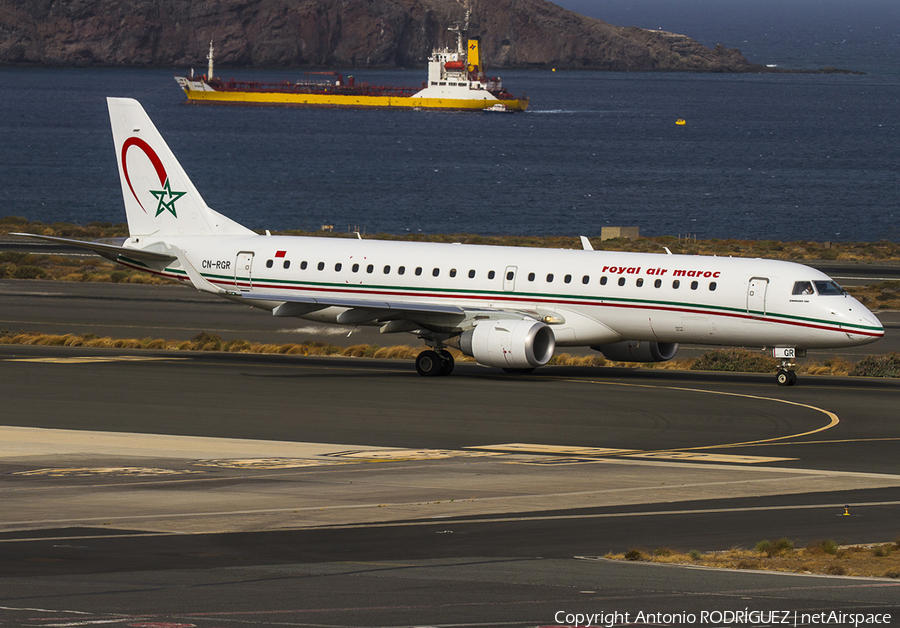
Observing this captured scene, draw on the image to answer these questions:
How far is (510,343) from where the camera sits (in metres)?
39.1

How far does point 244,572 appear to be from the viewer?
16.5 meters

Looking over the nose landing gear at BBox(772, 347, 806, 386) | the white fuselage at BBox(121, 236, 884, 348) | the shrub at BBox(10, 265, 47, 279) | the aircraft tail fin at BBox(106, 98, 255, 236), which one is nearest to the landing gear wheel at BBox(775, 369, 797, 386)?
the nose landing gear at BBox(772, 347, 806, 386)

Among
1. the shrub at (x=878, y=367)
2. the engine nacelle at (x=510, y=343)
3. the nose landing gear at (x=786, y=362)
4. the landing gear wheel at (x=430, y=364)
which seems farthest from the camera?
the shrub at (x=878, y=367)

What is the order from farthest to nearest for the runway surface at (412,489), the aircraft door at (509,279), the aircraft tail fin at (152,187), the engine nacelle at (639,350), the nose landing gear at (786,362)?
the aircraft tail fin at (152,187) < the engine nacelle at (639,350) < the aircraft door at (509,279) < the nose landing gear at (786,362) < the runway surface at (412,489)

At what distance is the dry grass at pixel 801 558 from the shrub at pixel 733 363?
28835 millimetres

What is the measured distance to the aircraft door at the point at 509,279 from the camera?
41.4m

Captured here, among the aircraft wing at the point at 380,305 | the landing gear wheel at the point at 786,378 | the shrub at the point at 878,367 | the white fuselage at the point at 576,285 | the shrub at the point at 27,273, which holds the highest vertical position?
the white fuselage at the point at 576,285

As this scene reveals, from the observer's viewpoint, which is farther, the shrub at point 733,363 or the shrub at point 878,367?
the shrub at point 733,363

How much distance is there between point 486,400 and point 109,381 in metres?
11.4

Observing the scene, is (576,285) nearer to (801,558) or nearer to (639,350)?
(639,350)

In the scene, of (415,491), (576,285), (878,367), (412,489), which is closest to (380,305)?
(576,285)

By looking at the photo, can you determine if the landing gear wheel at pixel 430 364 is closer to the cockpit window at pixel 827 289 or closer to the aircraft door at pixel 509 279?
the aircraft door at pixel 509 279

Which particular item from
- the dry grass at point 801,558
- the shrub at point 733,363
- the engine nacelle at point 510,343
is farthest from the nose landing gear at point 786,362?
the dry grass at point 801,558

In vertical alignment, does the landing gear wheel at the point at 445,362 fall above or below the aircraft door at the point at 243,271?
below
